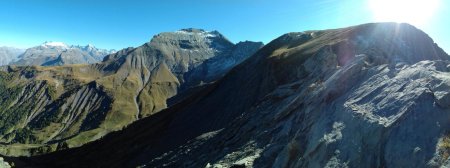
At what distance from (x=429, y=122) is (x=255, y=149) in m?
19.4

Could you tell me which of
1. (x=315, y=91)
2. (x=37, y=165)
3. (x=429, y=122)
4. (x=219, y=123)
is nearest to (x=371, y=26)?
(x=219, y=123)

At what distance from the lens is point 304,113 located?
132 ft

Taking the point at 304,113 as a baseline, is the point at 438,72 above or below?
above

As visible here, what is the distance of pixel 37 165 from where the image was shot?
177 m

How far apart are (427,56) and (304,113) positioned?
48.0 meters

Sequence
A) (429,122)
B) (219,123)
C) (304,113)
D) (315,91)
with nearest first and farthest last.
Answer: (429,122), (304,113), (315,91), (219,123)

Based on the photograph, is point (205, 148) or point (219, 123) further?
point (219, 123)

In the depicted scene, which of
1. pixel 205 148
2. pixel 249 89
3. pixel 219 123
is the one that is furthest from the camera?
pixel 249 89

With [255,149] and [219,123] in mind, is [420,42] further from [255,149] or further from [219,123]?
[255,149]

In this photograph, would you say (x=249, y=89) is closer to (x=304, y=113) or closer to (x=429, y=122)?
(x=304, y=113)

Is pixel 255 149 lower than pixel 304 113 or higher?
lower

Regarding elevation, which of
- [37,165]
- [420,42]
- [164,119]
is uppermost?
[420,42]

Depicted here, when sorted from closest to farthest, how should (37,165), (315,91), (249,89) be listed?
(315,91)
(249,89)
(37,165)

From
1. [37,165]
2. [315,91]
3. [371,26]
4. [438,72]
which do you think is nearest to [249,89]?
[371,26]
